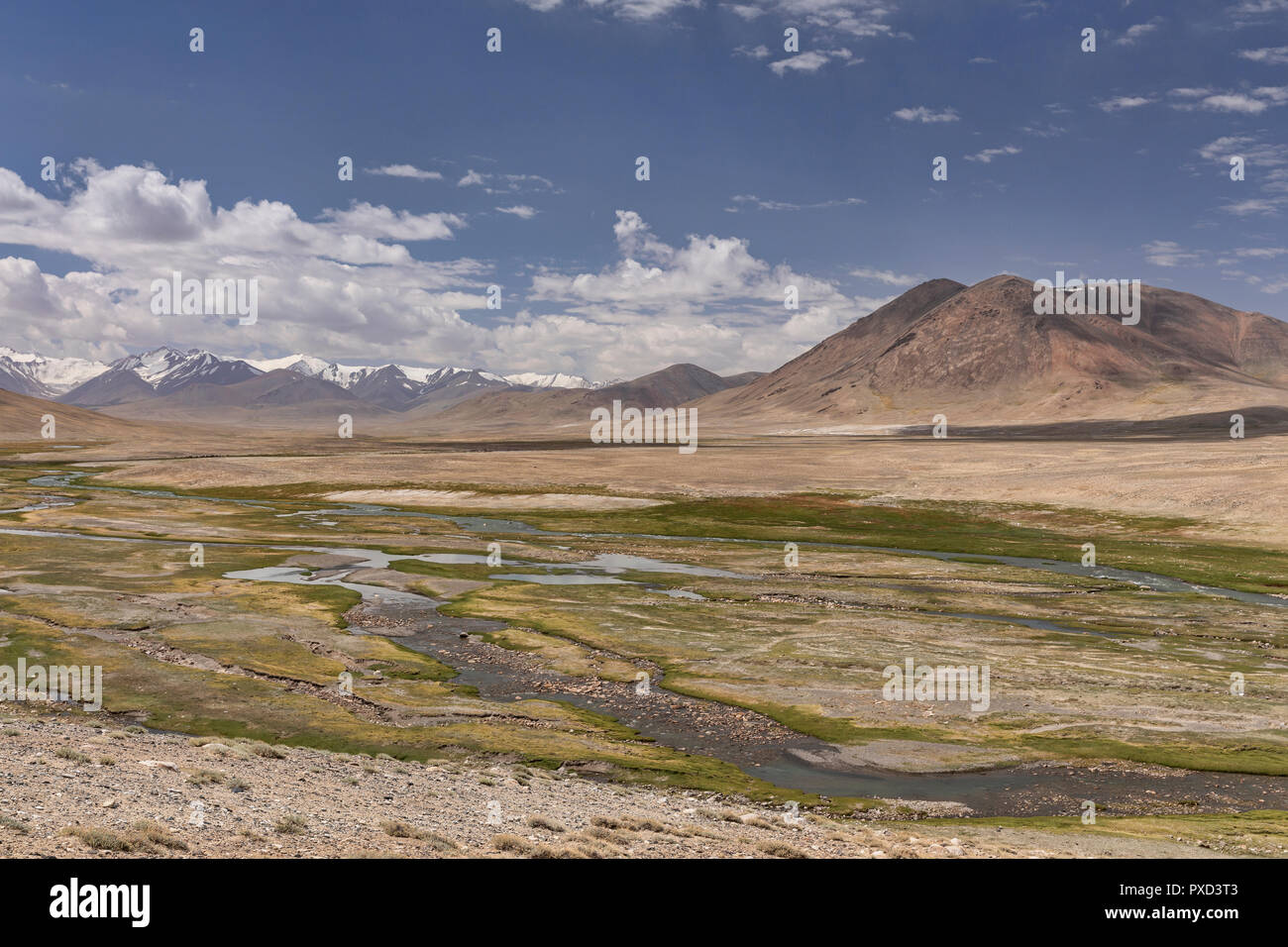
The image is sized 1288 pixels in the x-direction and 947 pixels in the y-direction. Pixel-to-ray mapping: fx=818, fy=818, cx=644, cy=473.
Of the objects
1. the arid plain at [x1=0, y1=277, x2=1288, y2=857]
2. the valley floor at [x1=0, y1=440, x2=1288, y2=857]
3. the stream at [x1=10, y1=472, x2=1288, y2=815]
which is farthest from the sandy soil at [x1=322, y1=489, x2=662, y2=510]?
the stream at [x1=10, y1=472, x2=1288, y2=815]

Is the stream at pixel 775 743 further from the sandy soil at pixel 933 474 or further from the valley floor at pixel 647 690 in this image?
the sandy soil at pixel 933 474

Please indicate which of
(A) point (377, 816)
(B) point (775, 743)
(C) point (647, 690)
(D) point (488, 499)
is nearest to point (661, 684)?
(C) point (647, 690)

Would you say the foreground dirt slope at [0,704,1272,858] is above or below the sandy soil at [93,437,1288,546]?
below

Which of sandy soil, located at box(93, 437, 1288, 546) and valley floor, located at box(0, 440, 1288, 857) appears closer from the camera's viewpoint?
valley floor, located at box(0, 440, 1288, 857)

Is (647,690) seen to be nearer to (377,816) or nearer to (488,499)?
(377,816)

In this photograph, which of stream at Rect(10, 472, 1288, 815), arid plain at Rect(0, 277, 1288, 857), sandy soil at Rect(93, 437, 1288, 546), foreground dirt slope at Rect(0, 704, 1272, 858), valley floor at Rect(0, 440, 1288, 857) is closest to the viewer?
foreground dirt slope at Rect(0, 704, 1272, 858)

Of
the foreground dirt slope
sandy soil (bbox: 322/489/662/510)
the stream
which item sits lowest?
the stream

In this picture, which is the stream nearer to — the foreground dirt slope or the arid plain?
the arid plain
